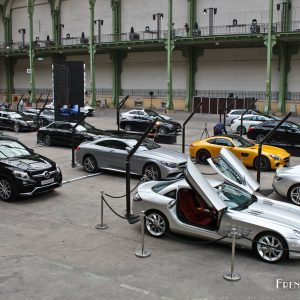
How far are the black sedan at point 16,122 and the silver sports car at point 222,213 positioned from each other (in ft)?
70.3

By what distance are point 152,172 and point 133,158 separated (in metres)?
0.82

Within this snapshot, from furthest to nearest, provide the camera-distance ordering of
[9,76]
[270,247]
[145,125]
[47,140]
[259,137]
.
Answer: [9,76], [145,125], [259,137], [47,140], [270,247]

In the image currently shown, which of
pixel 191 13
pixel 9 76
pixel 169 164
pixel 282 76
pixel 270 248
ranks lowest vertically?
pixel 270 248

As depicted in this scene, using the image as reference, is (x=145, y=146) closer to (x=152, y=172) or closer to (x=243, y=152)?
(x=152, y=172)

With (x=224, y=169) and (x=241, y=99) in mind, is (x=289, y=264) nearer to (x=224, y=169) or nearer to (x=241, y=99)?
(x=224, y=169)

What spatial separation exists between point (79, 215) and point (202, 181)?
394 cm

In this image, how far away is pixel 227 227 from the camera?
818 cm

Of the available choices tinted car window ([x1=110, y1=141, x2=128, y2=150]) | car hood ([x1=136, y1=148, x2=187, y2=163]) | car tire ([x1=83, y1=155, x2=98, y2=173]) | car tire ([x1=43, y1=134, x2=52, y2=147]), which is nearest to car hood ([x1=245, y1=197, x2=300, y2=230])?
car hood ([x1=136, y1=148, x2=187, y2=163])

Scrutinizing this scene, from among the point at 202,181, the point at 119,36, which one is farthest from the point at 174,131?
the point at 119,36

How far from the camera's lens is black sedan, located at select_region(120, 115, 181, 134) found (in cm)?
2752

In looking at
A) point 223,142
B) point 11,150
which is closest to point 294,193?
point 223,142

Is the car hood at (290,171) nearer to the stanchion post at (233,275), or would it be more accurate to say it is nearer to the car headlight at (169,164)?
the car headlight at (169,164)

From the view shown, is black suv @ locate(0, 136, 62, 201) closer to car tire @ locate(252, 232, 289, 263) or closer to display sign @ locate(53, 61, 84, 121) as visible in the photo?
car tire @ locate(252, 232, 289, 263)

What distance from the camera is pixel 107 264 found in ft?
25.7
